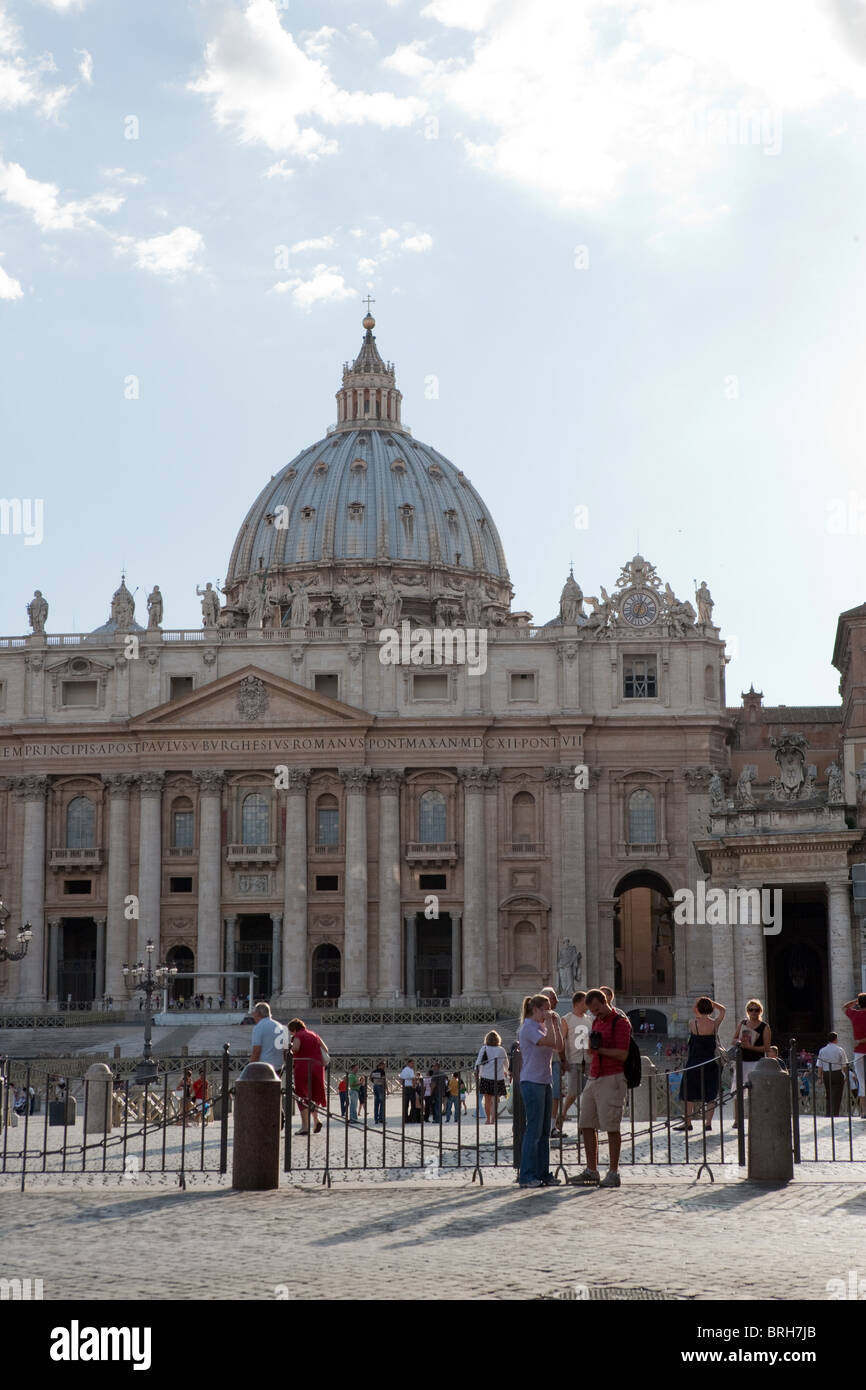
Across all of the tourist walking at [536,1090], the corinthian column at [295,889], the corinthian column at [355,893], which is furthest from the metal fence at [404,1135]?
the corinthian column at [295,889]

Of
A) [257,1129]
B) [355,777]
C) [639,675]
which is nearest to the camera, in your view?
[257,1129]

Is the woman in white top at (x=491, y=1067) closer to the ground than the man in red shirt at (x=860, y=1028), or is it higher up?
closer to the ground

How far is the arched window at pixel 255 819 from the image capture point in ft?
259

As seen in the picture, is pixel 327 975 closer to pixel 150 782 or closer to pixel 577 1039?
pixel 150 782

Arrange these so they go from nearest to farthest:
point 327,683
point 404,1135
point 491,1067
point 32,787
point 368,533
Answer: point 404,1135, point 491,1067, point 32,787, point 327,683, point 368,533

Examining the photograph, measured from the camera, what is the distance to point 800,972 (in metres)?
52.0

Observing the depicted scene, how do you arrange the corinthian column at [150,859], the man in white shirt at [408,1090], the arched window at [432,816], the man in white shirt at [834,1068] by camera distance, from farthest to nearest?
the arched window at [432,816] < the corinthian column at [150,859] < the man in white shirt at [408,1090] < the man in white shirt at [834,1068]

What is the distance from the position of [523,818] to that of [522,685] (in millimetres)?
5680

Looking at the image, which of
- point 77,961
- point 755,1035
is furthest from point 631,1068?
point 77,961

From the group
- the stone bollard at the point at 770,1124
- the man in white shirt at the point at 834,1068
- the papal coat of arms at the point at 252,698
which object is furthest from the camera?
the papal coat of arms at the point at 252,698

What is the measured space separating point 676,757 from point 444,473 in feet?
160

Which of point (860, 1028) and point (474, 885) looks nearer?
point (860, 1028)

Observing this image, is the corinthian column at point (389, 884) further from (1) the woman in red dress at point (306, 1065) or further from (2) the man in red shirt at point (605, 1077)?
(2) the man in red shirt at point (605, 1077)

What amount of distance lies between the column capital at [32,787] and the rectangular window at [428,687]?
16.2 metres
